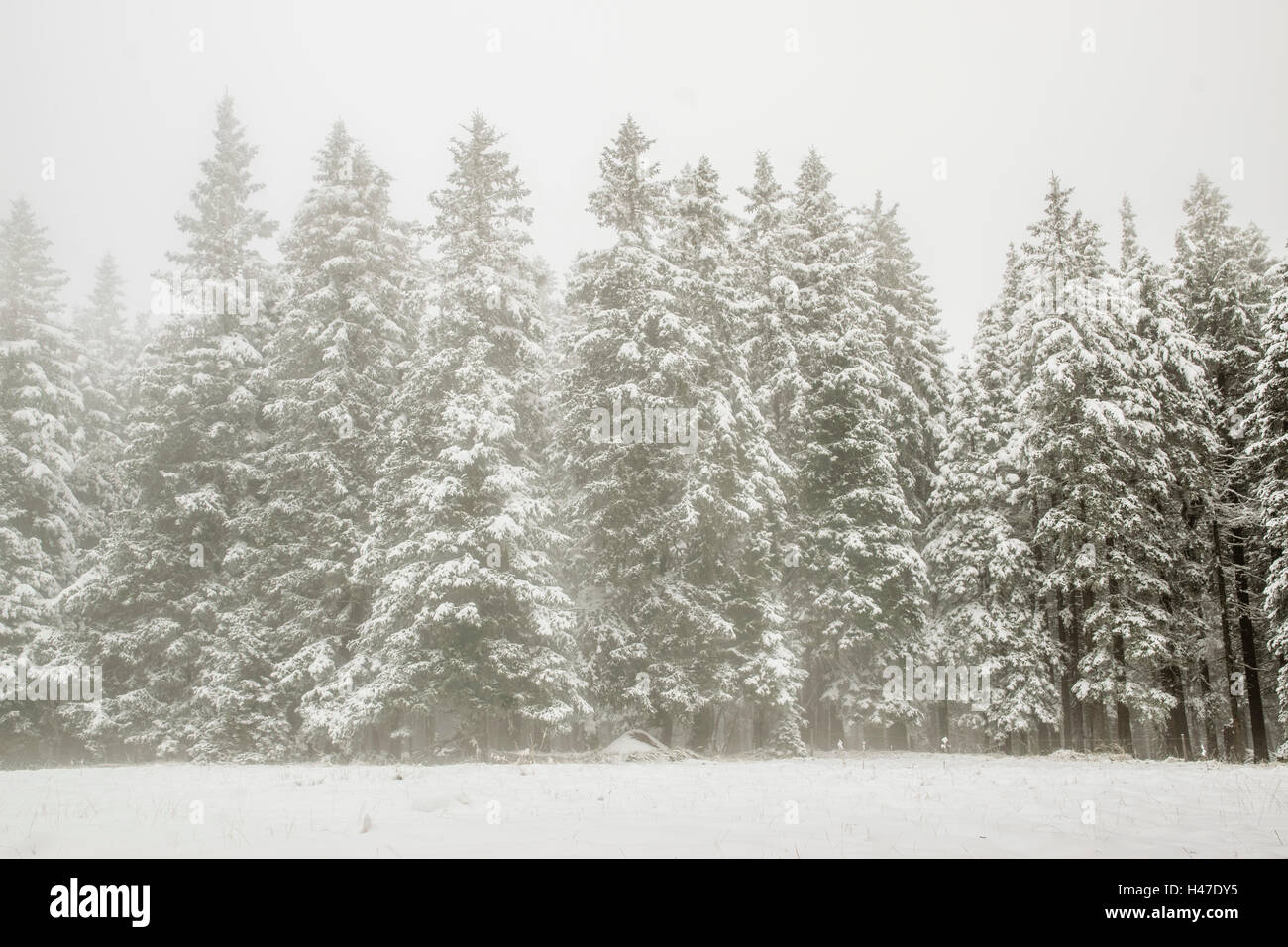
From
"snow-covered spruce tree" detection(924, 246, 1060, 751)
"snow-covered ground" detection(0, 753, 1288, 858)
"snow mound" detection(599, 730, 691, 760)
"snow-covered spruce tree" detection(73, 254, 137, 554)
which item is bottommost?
"snow mound" detection(599, 730, 691, 760)

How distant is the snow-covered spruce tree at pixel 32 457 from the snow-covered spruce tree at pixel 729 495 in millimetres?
19846

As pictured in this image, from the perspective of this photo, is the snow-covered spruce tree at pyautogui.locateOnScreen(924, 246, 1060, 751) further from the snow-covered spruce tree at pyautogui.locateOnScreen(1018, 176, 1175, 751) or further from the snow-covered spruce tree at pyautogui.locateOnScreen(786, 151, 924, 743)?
the snow-covered spruce tree at pyautogui.locateOnScreen(786, 151, 924, 743)

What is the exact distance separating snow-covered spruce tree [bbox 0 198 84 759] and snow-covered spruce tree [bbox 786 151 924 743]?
2397cm

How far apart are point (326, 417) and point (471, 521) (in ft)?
22.8

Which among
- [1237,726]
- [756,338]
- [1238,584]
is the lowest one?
[1237,726]

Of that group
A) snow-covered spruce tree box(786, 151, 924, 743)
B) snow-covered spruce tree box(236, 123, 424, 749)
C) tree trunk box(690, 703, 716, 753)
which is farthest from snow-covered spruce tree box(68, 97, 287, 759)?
snow-covered spruce tree box(786, 151, 924, 743)

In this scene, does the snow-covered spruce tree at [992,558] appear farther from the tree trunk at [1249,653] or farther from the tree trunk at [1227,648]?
the tree trunk at [1249,653]

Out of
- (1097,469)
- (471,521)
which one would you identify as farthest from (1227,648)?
(471,521)

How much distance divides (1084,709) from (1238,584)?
6723 mm

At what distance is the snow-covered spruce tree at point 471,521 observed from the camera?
909 inches

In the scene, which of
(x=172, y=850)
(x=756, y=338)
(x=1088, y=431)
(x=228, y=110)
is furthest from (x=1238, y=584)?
(x=228, y=110)

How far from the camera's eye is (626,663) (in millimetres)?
25156

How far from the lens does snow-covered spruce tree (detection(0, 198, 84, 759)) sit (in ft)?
90.3
